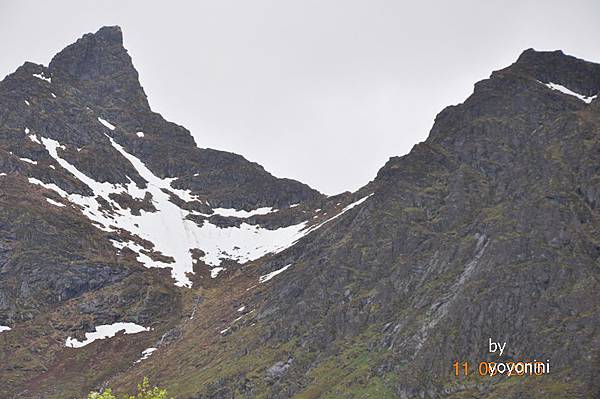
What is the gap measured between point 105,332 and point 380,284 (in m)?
64.5

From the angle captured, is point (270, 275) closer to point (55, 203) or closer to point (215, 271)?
point (215, 271)

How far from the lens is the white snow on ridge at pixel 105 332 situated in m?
125

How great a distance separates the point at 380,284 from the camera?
110750mm

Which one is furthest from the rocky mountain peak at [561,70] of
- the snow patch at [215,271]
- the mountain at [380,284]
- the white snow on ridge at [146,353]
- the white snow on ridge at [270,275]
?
the white snow on ridge at [146,353]

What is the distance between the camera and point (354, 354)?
96188 millimetres

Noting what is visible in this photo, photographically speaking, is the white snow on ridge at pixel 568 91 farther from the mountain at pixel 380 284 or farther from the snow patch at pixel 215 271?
the snow patch at pixel 215 271

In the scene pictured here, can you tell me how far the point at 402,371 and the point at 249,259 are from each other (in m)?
106

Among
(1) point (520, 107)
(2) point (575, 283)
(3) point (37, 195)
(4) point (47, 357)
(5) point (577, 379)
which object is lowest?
(5) point (577, 379)

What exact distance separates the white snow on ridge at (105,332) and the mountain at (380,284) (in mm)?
470

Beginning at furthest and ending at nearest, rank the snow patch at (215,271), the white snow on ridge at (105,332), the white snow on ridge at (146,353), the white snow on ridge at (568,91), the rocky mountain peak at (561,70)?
1. the snow patch at (215,271)
2. the rocky mountain peak at (561,70)
3. the white snow on ridge at (568,91)
4. the white snow on ridge at (105,332)
5. the white snow on ridge at (146,353)

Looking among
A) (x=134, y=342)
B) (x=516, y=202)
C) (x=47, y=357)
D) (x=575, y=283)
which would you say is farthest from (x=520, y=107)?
(x=47, y=357)

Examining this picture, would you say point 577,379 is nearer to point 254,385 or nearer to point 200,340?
point 254,385

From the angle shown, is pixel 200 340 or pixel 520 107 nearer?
pixel 200 340

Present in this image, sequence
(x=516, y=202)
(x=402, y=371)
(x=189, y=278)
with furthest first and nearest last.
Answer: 1. (x=189, y=278)
2. (x=516, y=202)
3. (x=402, y=371)
